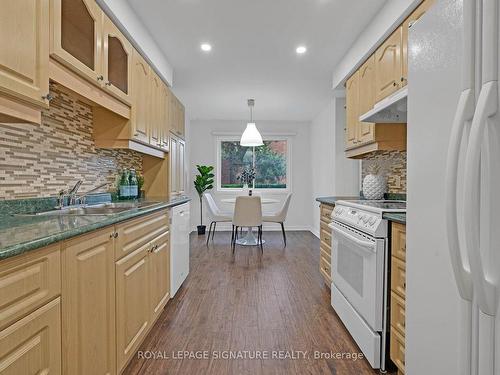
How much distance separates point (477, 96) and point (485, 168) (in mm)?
205

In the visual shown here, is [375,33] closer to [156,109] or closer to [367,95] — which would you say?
[367,95]

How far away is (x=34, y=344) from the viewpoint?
913 millimetres

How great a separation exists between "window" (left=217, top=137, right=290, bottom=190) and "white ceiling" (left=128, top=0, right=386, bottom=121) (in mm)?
1964

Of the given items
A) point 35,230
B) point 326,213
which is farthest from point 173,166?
point 35,230

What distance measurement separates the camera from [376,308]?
175 centimetres

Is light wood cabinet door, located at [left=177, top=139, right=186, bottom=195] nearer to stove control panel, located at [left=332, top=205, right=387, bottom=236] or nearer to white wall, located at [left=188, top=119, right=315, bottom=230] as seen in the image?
stove control panel, located at [left=332, top=205, right=387, bottom=236]

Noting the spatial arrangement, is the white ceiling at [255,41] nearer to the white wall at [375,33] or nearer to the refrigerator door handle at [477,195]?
the white wall at [375,33]

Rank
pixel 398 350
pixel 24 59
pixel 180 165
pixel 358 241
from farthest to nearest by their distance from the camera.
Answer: pixel 180 165 → pixel 358 241 → pixel 398 350 → pixel 24 59

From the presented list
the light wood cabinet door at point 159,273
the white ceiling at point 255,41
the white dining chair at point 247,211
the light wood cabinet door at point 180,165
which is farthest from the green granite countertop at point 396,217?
the white dining chair at point 247,211

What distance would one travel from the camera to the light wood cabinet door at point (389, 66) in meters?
2.28

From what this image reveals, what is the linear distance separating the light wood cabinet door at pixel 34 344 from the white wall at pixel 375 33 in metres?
2.56

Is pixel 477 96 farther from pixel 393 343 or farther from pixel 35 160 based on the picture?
pixel 35 160

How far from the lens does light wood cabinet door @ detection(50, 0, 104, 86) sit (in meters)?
A: 1.43

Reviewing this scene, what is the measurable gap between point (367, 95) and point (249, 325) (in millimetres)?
2249
